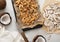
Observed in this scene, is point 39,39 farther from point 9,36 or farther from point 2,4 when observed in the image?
point 2,4

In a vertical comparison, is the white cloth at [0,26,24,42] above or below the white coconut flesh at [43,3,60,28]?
below

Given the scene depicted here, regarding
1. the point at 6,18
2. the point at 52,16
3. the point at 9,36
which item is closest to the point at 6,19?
the point at 6,18

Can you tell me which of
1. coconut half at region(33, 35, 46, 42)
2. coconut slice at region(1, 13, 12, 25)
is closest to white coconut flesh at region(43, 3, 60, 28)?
coconut half at region(33, 35, 46, 42)

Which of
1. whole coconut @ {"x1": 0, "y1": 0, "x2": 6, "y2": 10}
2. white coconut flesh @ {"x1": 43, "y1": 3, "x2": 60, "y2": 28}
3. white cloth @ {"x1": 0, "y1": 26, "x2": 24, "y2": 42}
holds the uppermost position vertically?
whole coconut @ {"x1": 0, "y1": 0, "x2": 6, "y2": 10}

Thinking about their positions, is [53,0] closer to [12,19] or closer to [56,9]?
[56,9]

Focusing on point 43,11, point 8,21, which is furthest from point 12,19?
point 43,11

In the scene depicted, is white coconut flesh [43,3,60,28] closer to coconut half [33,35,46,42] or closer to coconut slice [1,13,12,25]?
coconut half [33,35,46,42]
